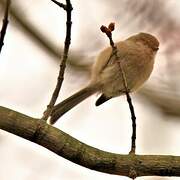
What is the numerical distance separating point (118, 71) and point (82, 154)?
32.4 inches

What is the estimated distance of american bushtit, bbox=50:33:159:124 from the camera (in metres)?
2.22

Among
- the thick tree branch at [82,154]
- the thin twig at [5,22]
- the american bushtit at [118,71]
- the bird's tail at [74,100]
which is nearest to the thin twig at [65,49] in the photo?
the thick tree branch at [82,154]

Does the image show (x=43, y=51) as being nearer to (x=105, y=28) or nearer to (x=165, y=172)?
(x=105, y=28)

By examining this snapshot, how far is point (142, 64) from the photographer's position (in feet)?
7.48

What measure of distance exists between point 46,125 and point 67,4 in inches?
14.5

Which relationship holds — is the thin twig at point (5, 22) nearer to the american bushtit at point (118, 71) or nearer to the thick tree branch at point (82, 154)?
the thick tree branch at point (82, 154)

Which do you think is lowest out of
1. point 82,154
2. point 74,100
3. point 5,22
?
point 82,154

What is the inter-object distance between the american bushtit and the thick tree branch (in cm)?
69

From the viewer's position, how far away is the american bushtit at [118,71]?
222cm

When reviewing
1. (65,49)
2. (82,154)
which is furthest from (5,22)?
(82,154)

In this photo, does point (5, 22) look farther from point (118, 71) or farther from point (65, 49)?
point (118, 71)

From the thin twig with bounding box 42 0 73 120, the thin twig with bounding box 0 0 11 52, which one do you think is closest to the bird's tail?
the thin twig with bounding box 42 0 73 120

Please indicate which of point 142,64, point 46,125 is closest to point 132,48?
point 142,64

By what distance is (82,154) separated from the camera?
4.82 ft
